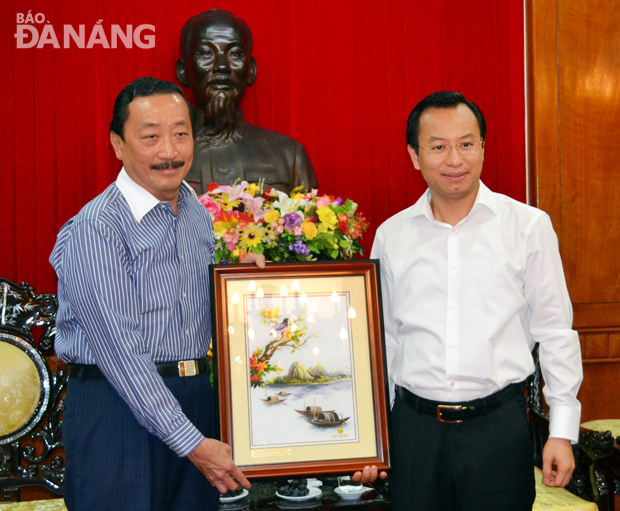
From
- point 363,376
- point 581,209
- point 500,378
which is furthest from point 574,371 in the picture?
point 581,209

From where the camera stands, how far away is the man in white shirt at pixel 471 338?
1477mm

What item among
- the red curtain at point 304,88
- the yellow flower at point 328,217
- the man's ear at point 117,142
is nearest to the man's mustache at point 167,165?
the man's ear at point 117,142

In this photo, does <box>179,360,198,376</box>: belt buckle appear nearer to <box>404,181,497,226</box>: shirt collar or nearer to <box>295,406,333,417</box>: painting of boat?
<box>295,406,333,417</box>: painting of boat

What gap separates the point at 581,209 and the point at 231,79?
214 cm

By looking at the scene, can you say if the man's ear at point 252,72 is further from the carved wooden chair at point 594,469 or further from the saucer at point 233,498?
the carved wooden chair at point 594,469

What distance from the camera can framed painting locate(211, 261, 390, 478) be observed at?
1514mm

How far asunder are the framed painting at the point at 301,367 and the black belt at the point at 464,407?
118 millimetres

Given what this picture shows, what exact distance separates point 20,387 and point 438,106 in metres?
1.79

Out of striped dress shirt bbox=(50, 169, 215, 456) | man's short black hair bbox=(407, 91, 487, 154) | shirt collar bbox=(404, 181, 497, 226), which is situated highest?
man's short black hair bbox=(407, 91, 487, 154)

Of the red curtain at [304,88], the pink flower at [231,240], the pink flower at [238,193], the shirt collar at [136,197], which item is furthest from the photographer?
the red curtain at [304,88]

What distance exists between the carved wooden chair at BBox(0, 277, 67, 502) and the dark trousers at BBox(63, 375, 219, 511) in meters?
0.98

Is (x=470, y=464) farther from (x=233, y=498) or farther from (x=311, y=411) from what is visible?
(x=233, y=498)

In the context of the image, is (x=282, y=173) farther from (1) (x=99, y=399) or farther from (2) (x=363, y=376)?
(1) (x=99, y=399)

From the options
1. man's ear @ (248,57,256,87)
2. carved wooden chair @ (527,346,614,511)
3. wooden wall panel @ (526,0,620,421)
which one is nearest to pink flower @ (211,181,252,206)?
man's ear @ (248,57,256,87)
